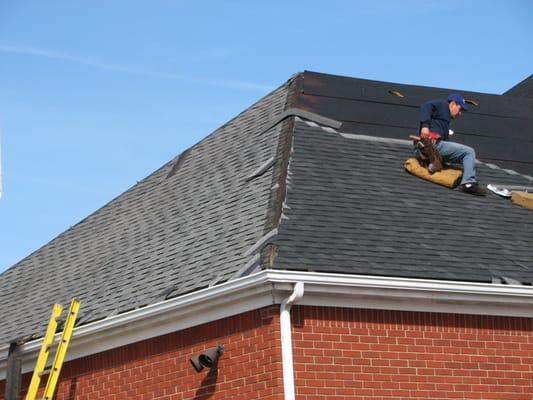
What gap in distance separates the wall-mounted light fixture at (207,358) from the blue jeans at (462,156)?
441cm

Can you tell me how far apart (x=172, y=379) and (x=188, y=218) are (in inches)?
111

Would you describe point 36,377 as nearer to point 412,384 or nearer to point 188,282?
point 188,282

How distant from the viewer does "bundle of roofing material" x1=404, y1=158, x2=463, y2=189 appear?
14.7m

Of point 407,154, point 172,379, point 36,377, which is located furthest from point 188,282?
point 407,154

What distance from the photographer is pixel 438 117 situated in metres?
15.1

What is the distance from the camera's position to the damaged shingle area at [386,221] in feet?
40.2

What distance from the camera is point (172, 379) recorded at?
41.3 ft

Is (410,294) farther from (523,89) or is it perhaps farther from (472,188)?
(523,89)

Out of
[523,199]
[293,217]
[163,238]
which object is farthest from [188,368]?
[523,199]

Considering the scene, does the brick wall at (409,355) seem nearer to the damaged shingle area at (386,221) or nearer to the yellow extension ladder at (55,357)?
the damaged shingle area at (386,221)

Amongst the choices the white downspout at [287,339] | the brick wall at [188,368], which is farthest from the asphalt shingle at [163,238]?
the white downspout at [287,339]

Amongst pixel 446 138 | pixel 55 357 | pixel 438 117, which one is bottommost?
pixel 55 357

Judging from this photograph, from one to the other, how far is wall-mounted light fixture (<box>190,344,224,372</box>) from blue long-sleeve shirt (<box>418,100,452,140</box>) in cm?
459

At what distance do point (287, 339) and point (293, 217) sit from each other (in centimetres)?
171
